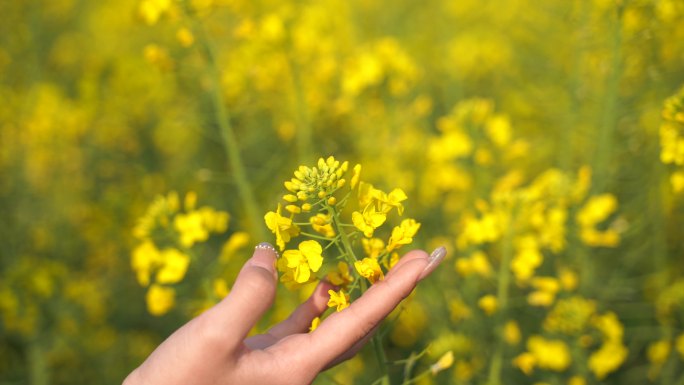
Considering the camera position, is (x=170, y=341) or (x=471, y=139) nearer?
(x=170, y=341)

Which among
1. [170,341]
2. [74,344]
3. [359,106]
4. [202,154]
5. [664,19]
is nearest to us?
[170,341]

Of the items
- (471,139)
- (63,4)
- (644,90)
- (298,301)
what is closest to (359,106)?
(471,139)

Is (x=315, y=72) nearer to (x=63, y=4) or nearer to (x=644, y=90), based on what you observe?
(x=644, y=90)

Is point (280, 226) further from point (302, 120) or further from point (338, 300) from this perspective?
point (302, 120)

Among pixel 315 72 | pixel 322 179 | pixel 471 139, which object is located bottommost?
pixel 322 179

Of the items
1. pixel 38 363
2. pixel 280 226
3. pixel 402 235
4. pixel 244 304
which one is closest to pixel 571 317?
pixel 402 235

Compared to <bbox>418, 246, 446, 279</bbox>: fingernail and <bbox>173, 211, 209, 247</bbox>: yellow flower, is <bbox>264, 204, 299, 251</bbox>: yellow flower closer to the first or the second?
<bbox>418, 246, 446, 279</bbox>: fingernail

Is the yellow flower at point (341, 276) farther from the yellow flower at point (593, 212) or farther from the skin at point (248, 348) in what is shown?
the yellow flower at point (593, 212)
